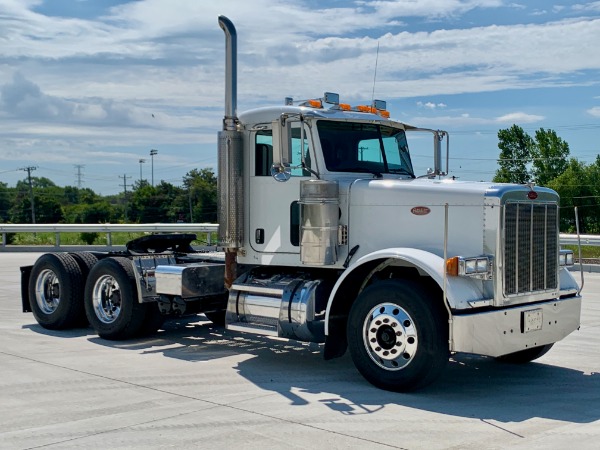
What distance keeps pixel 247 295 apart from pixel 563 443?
13.4ft

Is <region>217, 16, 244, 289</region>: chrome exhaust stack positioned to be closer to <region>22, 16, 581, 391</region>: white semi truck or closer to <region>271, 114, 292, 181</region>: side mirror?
<region>22, 16, 581, 391</region>: white semi truck

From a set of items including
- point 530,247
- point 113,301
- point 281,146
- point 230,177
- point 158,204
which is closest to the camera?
point 530,247

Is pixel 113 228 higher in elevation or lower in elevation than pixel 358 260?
higher

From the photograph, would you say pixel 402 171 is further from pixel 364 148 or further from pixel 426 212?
pixel 426 212

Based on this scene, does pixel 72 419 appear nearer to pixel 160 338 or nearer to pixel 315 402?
pixel 315 402

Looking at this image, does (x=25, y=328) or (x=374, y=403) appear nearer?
(x=374, y=403)

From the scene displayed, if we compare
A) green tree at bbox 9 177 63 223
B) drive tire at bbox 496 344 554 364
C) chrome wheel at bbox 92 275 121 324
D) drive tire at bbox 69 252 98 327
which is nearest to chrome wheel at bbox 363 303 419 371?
drive tire at bbox 496 344 554 364

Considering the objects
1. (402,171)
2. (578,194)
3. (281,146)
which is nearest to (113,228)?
(402,171)

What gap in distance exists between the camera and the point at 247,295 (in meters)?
9.19

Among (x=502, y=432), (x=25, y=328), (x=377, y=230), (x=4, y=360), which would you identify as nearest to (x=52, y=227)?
(x=25, y=328)

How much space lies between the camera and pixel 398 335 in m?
7.53

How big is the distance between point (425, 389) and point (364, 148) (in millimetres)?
2841

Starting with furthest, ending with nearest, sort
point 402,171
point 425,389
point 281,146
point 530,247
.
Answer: point 402,171 < point 281,146 < point 530,247 < point 425,389

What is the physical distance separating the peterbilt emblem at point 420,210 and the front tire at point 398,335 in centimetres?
78
